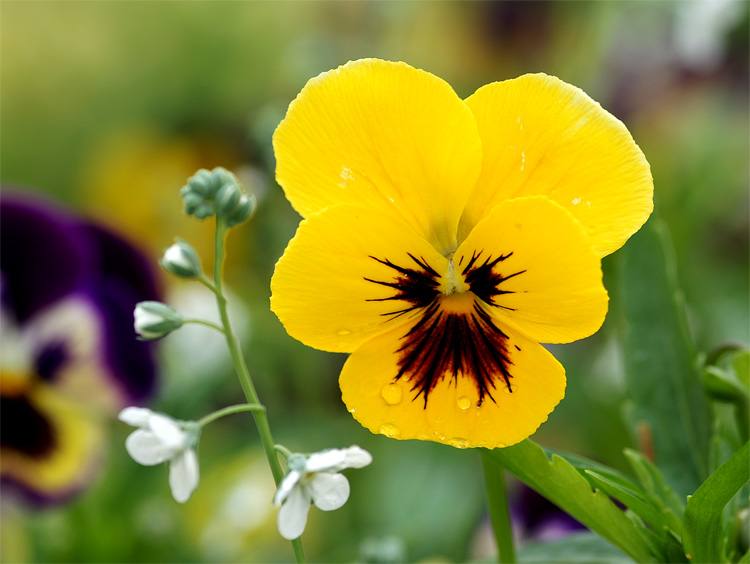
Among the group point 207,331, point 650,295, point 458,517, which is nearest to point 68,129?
point 207,331

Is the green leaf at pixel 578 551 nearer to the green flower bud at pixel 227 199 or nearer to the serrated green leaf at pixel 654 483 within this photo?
the serrated green leaf at pixel 654 483

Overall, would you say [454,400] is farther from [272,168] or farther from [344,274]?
[272,168]

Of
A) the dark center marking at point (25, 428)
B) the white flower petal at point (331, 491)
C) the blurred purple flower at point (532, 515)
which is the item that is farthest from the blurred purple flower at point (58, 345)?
the white flower petal at point (331, 491)

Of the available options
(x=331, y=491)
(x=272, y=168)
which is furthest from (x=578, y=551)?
(x=272, y=168)

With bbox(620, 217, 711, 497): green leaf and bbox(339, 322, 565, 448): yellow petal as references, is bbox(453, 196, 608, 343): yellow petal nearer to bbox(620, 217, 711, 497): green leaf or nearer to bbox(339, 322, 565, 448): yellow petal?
bbox(339, 322, 565, 448): yellow petal

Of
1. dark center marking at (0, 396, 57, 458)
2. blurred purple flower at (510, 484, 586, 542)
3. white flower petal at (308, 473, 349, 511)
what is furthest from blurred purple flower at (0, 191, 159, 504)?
white flower petal at (308, 473, 349, 511)
